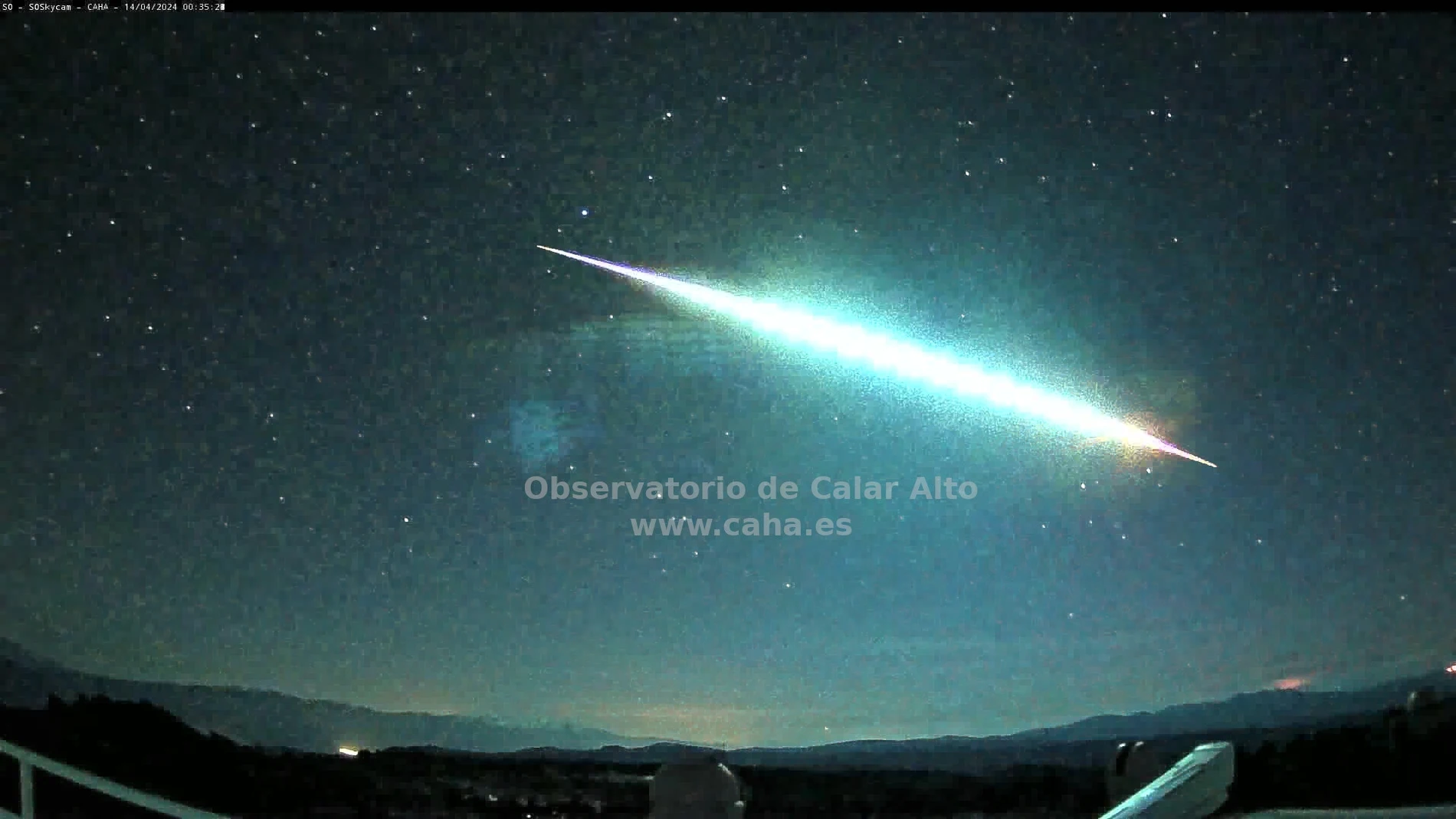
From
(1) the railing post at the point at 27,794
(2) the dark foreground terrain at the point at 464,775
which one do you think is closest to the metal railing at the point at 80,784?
(1) the railing post at the point at 27,794

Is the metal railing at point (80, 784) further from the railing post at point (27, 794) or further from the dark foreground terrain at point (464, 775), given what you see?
the dark foreground terrain at point (464, 775)

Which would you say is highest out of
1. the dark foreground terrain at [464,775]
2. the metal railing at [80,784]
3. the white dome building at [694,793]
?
the white dome building at [694,793]

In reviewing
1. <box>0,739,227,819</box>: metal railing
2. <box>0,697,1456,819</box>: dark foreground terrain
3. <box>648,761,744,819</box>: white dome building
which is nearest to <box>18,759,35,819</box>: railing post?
<box>0,739,227,819</box>: metal railing

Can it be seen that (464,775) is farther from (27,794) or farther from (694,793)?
(694,793)

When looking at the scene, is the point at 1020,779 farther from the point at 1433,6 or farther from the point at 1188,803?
the point at 1188,803

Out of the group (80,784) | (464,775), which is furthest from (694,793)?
(464,775)

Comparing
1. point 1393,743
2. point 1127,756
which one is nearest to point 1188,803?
point 1127,756
